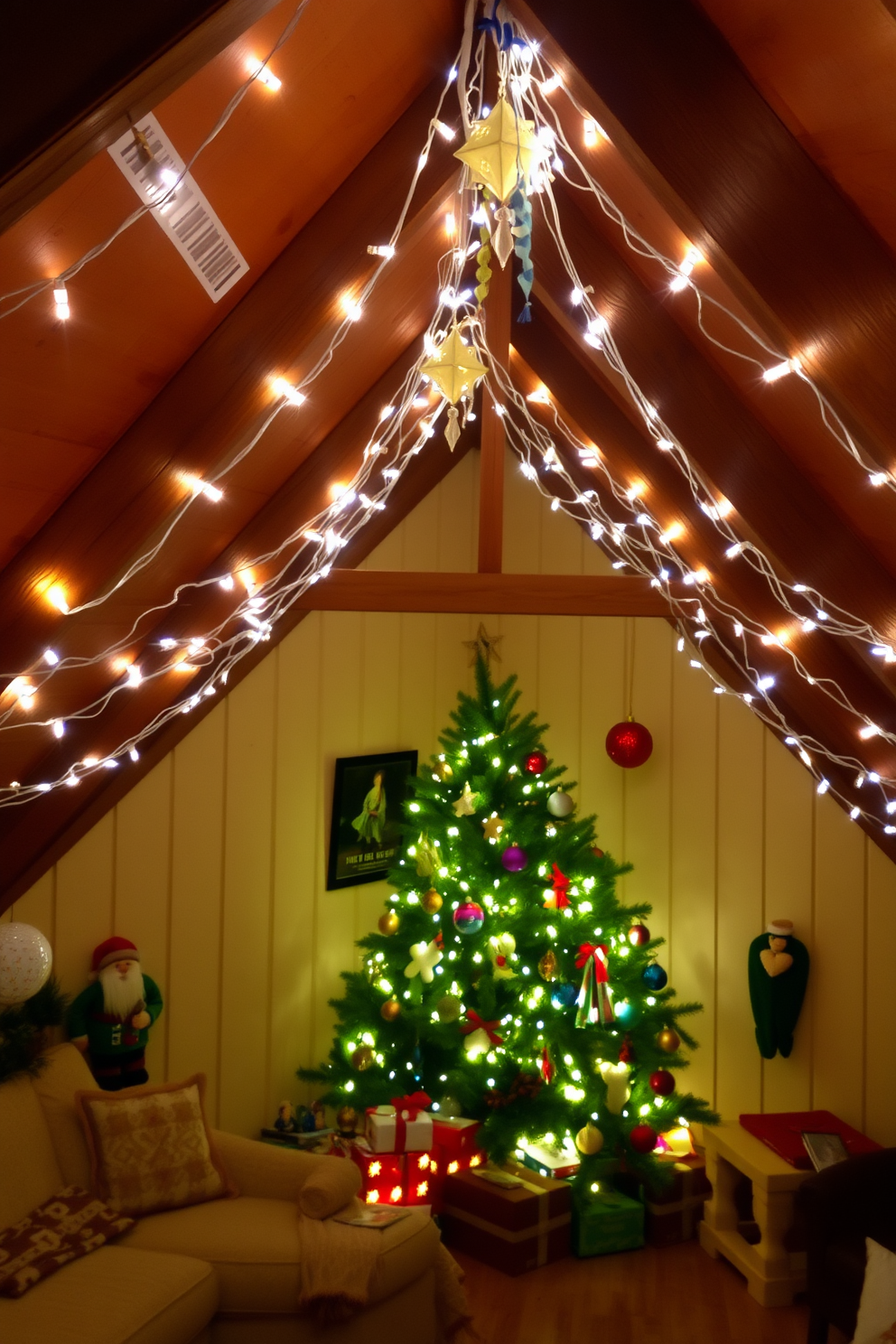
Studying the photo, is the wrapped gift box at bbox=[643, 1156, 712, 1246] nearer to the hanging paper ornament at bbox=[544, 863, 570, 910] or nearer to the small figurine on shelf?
the hanging paper ornament at bbox=[544, 863, 570, 910]

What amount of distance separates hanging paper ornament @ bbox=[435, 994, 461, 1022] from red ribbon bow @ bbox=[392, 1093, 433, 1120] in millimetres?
282

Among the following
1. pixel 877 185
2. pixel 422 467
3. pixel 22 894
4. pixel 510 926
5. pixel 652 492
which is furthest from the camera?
pixel 422 467

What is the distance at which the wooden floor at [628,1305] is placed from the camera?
357cm

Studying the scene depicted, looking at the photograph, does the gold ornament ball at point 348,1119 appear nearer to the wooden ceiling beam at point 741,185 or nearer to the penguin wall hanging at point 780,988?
the penguin wall hanging at point 780,988

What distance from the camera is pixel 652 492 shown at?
3.47m

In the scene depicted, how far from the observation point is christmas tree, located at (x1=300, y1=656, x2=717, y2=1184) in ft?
13.6

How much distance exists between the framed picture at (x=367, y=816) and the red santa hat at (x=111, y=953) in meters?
1.00

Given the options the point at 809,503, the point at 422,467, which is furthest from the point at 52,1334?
the point at 422,467

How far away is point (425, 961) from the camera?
4.27m

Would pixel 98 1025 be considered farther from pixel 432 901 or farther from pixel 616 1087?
pixel 616 1087

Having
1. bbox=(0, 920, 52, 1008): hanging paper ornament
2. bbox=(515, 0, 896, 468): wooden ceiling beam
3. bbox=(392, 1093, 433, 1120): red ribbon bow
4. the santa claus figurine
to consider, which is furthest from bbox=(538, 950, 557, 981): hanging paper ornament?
bbox=(515, 0, 896, 468): wooden ceiling beam

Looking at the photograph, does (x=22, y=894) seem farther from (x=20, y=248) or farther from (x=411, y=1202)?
(x=20, y=248)

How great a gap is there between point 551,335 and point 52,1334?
3.04 metres

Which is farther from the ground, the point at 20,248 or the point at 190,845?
the point at 20,248
